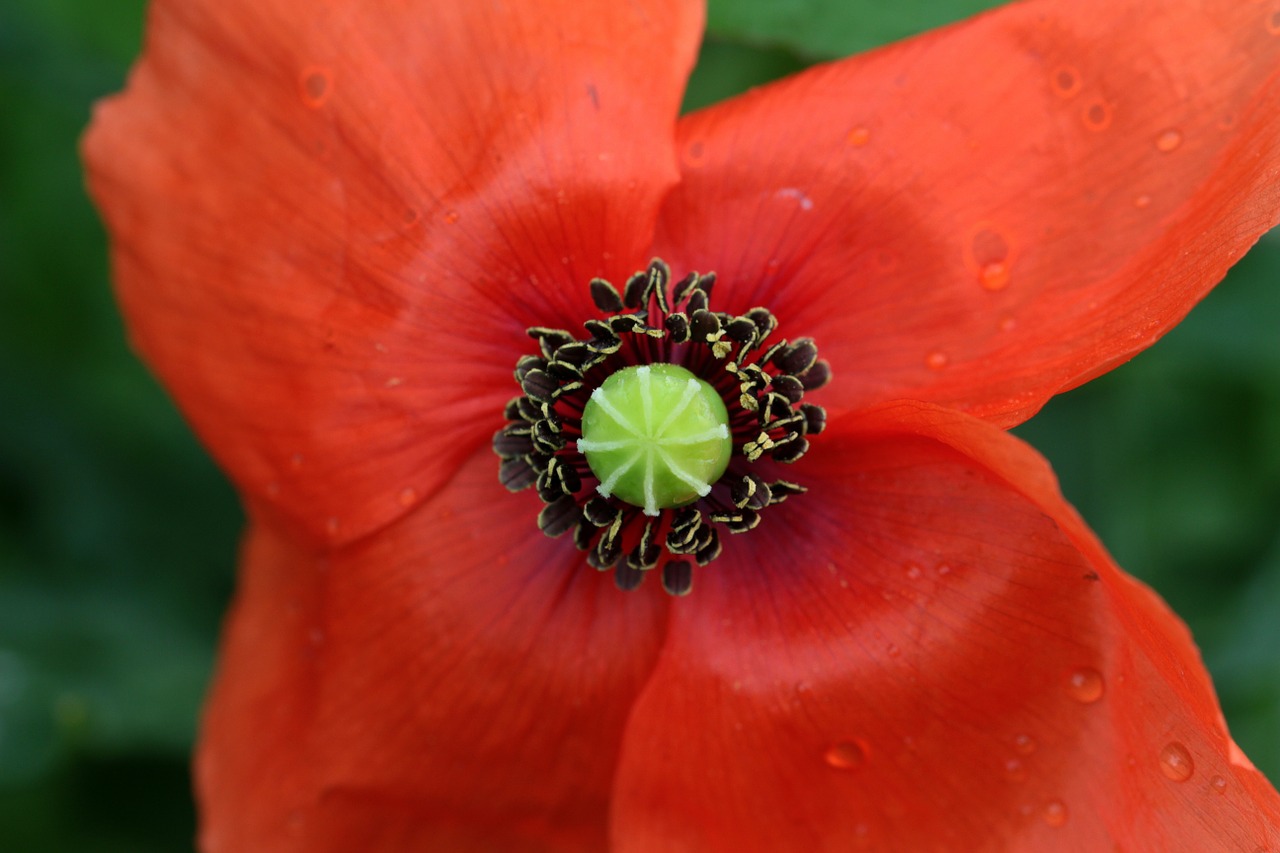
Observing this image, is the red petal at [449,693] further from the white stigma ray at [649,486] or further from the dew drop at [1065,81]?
the dew drop at [1065,81]

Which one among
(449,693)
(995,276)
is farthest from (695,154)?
(449,693)

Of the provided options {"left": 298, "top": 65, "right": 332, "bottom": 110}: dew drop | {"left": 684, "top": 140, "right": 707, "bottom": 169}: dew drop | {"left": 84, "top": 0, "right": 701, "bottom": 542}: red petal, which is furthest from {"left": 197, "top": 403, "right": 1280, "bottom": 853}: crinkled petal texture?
{"left": 298, "top": 65, "right": 332, "bottom": 110}: dew drop

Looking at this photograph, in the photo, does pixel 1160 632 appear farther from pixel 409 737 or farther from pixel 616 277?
pixel 409 737

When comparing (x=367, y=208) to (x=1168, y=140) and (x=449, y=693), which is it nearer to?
(x=449, y=693)

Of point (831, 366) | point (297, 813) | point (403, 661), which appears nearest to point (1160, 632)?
point (831, 366)

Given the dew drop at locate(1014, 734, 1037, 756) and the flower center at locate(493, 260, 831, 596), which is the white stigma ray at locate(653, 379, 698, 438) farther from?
the dew drop at locate(1014, 734, 1037, 756)
